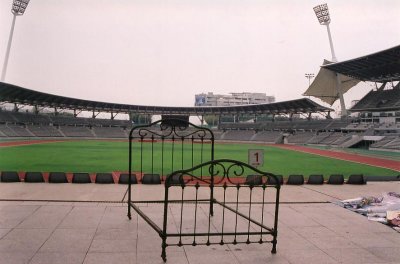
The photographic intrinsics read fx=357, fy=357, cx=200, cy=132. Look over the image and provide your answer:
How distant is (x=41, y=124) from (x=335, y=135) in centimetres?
6115

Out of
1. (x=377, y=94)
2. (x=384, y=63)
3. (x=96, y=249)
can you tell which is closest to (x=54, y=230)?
(x=96, y=249)

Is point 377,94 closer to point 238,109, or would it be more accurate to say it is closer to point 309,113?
point 309,113

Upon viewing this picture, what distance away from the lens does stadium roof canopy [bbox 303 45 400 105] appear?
58475 mm

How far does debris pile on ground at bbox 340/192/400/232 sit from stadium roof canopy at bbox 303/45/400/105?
49898 millimetres

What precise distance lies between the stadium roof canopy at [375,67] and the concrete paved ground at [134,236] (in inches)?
2074

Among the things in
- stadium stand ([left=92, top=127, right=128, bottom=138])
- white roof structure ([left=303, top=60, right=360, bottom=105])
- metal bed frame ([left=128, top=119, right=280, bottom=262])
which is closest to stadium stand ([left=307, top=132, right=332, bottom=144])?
white roof structure ([left=303, top=60, right=360, bottom=105])

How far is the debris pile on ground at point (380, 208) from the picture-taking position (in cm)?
874

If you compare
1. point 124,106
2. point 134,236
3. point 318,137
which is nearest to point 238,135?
point 318,137

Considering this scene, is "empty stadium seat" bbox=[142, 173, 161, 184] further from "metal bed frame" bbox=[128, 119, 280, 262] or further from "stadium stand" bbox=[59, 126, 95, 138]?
"stadium stand" bbox=[59, 126, 95, 138]

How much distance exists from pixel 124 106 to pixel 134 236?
95.1m

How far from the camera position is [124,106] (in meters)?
99.7

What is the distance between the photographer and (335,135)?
67875 mm

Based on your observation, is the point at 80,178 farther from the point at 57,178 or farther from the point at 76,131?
the point at 76,131

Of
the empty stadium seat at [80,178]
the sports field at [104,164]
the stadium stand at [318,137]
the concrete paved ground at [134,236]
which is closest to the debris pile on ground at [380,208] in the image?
the concrete paved ground at [134,236]
